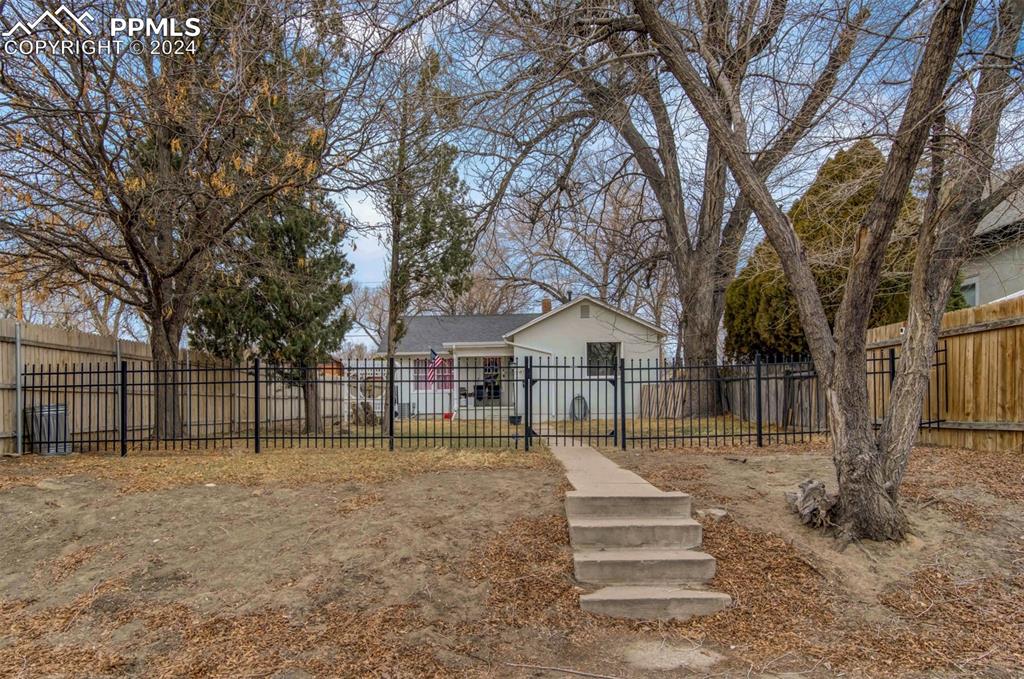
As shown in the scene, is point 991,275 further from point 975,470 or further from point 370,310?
point 370,310

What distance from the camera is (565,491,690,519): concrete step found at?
18.5 feet

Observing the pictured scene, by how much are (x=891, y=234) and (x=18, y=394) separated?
35.1 ft

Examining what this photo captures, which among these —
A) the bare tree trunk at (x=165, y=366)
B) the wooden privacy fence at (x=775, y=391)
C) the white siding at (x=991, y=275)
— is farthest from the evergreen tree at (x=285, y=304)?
the white siding at (x=991, y=275)

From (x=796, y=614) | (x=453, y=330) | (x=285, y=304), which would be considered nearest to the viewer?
(x=796, y=614)

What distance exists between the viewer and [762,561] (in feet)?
16.6

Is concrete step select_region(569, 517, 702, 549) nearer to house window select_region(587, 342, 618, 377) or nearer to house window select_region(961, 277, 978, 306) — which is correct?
house window select_region(961, 277, 978, 306)

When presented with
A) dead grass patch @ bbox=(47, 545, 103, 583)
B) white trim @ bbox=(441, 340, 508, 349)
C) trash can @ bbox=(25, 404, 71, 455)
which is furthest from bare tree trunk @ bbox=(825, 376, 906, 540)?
white trim @ bbox=(441, 340, 508, 349)

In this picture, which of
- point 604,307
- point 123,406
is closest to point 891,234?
point 123,406

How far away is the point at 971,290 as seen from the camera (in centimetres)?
1443

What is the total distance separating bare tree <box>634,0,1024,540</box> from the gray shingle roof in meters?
16.6

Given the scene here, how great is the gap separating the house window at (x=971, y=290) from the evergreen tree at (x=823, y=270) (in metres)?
2.13

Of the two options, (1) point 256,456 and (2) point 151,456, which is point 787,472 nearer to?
(1) point 256,456

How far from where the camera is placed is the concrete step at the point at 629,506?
5637 mm

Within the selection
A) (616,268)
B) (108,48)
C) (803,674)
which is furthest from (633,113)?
(616,268)
